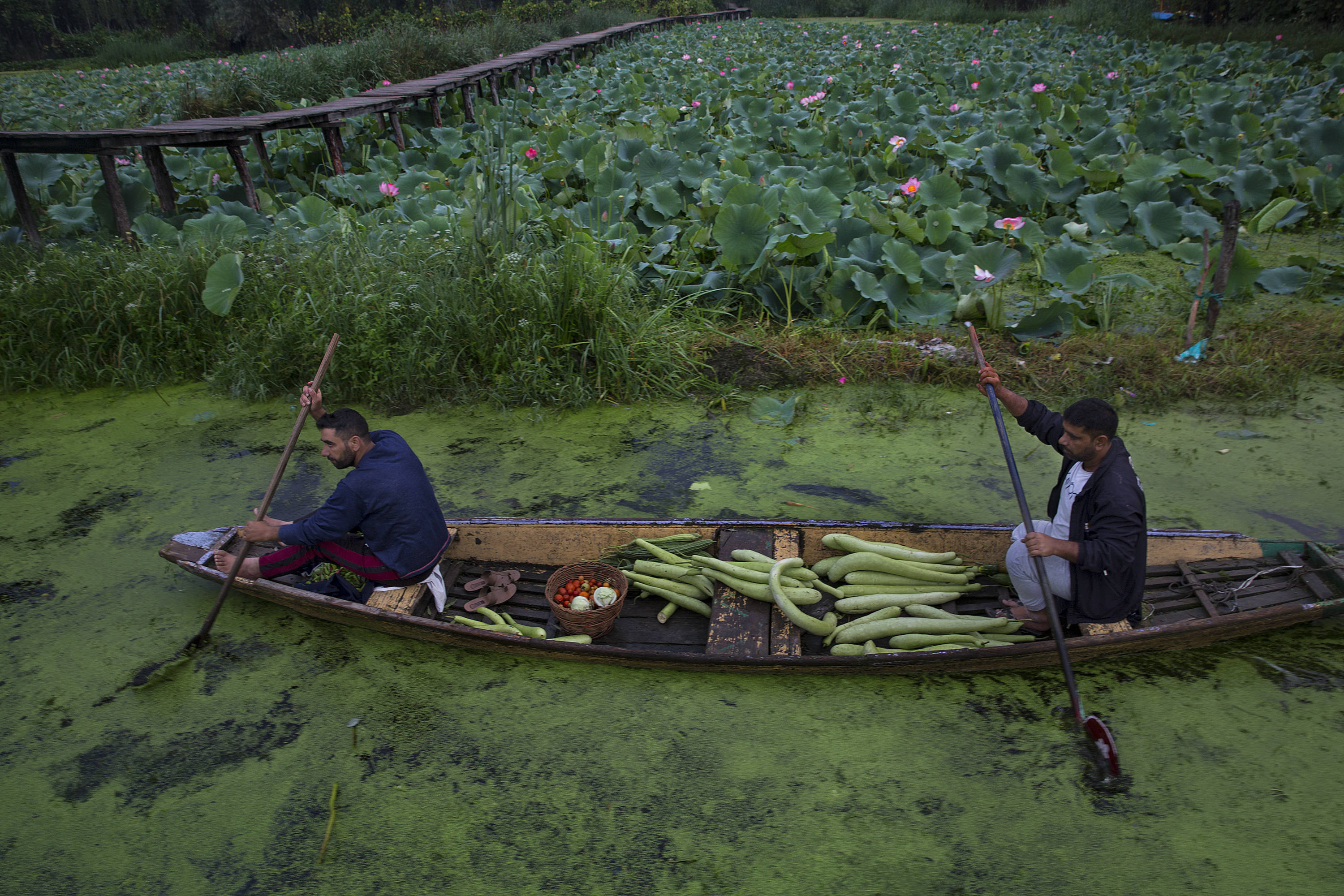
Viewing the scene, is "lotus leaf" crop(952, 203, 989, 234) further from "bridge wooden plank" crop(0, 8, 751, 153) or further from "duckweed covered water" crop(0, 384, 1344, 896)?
"bridge wooden plank" crop(0, 8, 751, 153)

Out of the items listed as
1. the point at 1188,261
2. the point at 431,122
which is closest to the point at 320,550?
the point at 1188,261

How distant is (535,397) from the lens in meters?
5.13

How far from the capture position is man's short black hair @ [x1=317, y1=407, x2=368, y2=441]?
312 cm

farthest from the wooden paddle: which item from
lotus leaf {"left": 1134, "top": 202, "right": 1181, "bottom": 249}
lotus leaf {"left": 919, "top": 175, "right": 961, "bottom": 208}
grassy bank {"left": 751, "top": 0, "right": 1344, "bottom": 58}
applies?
grassy bank {"left": 751, "top": 0, "right": 1344, "bottom": 58}

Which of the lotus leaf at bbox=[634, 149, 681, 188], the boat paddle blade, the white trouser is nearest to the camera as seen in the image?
the boat paddle blade

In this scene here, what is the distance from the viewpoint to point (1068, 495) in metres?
3.00

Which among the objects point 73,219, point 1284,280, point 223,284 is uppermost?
point 73,219

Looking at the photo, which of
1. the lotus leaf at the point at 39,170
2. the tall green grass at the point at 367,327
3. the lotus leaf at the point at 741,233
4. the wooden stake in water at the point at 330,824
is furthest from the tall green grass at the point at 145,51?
the wooden stake in water at the point at 330,824

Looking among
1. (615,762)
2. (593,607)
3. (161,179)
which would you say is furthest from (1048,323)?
(161,179)

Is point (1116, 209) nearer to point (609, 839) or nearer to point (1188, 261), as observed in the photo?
point (1188, 261)

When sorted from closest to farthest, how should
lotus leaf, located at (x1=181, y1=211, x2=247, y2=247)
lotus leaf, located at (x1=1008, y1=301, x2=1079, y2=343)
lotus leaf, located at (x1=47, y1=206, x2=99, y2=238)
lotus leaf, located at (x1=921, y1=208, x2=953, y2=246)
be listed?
1. lotus leaf, located at (x1=1008, y1=301, x2=1079, y2=343)
2. lotus leaf, located at (x1=181, y1=211, x2=247, y2=247)
3. lotus leaf, located at (x1=921, y1=208, x2=953, y2=246)
4. lotus leaf, located at (x1=47, y1=206, x2=99, y2=238)

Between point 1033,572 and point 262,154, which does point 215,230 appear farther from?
point 1033,572

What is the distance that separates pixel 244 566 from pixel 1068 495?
3.26 m

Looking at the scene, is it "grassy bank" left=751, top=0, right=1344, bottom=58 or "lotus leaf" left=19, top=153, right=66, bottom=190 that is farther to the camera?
"grassy bank" left=751, top=0, right=1344, bottom=58
